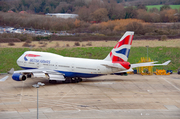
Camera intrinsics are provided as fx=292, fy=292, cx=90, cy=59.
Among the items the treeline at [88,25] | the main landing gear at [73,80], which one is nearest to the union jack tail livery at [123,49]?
the main landing gear at [73,80]

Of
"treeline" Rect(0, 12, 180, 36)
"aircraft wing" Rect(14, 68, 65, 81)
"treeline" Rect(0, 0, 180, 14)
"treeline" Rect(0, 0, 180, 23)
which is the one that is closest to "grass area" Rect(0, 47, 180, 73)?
"aircraft wing" Rect(14, 68, 65, 81)

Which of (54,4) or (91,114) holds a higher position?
(54,4)

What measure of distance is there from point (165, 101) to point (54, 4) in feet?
520

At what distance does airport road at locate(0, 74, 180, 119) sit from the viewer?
3469 cm

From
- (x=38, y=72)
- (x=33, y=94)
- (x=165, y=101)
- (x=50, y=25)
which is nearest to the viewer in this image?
(x=165, y=101)

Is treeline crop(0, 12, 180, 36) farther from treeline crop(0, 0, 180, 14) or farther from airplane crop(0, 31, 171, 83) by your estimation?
airplane crop(0, 31, 171, 83)

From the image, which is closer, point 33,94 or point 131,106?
point 131,106

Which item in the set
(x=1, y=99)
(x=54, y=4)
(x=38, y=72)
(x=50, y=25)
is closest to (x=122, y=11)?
(x=50, y=25)

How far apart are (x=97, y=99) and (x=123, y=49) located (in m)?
9.52

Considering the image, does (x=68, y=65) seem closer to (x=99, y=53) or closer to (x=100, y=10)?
(x=99, y=53)

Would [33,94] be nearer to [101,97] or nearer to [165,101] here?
[101,97]

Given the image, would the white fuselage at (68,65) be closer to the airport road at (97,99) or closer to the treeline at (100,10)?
the airport road at (97,99)

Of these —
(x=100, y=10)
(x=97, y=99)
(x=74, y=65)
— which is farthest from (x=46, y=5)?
(x=97, y=99)

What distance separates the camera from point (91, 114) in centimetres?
3469
